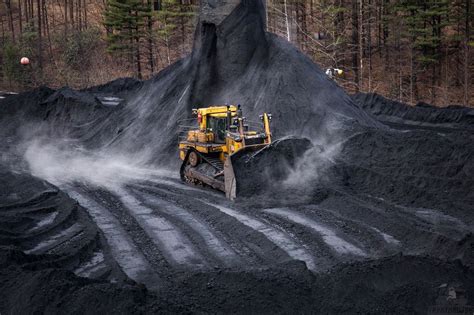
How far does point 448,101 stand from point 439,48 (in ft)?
15.0

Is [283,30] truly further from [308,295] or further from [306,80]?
[308,295]

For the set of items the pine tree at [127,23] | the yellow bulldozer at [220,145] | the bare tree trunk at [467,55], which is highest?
the pine tree at [127,23]

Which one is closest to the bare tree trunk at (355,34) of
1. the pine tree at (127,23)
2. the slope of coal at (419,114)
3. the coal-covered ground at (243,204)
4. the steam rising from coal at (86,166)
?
the slope of coal at (419,114)

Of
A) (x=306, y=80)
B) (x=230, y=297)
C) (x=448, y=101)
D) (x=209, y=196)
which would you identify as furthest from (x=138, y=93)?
(x=230, y=297)

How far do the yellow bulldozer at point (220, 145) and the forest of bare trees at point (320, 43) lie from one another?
1819 centimetres

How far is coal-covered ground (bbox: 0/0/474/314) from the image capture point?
358 inches

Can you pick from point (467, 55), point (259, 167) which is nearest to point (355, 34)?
point (467, 55)

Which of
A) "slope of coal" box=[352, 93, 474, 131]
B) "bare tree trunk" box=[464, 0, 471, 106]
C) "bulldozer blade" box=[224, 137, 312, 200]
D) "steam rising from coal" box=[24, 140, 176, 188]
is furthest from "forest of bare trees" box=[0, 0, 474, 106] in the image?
"bulldozer blade" box=[224, 137, 312, 200]

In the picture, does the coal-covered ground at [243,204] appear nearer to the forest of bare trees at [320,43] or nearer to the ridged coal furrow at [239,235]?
Result: the ridged coal furrow at [239,235]

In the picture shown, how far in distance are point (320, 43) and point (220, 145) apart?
21.9m

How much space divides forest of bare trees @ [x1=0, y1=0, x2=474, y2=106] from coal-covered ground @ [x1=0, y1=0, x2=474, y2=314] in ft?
23.7

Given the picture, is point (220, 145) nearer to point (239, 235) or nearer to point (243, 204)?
point (243, 204)

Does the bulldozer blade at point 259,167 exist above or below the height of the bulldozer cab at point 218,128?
below

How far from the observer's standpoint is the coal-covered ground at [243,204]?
29.8 ft
